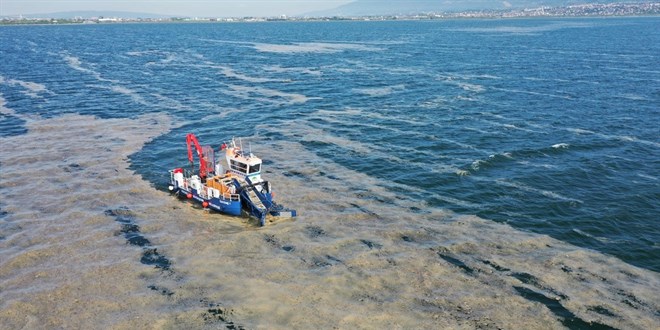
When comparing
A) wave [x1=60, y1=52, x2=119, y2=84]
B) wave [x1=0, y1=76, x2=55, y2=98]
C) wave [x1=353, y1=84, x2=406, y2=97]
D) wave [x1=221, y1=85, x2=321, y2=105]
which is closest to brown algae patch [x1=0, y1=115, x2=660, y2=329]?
wave [x1=221, y1=85, x2=321, y2=105]

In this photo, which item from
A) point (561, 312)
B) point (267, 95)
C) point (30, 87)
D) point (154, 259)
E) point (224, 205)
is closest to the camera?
point (561, 312)

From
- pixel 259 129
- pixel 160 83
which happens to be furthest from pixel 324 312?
pixel 160 83

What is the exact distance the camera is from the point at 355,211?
41188mm

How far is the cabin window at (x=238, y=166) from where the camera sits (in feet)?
137

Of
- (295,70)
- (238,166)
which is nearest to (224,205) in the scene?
(238,166)

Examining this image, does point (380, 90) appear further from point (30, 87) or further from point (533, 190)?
point (30, 87)

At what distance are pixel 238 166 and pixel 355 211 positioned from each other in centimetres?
1119

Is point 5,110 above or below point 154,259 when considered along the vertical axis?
above

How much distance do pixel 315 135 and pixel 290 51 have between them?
4858 inches

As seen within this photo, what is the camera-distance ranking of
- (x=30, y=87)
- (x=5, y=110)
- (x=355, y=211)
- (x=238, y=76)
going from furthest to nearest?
1. (x=238, y=76)
2. (x=30, y=87)
3. (x=5, y=110)
4. (x=355, y=211)

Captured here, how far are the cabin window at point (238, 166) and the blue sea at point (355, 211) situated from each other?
185 inches

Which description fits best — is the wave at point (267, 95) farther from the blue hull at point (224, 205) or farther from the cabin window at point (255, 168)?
the blue hull at point (224, 205)

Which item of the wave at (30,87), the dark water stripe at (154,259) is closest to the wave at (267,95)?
the wave at (30,87)

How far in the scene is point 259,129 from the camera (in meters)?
68.7
